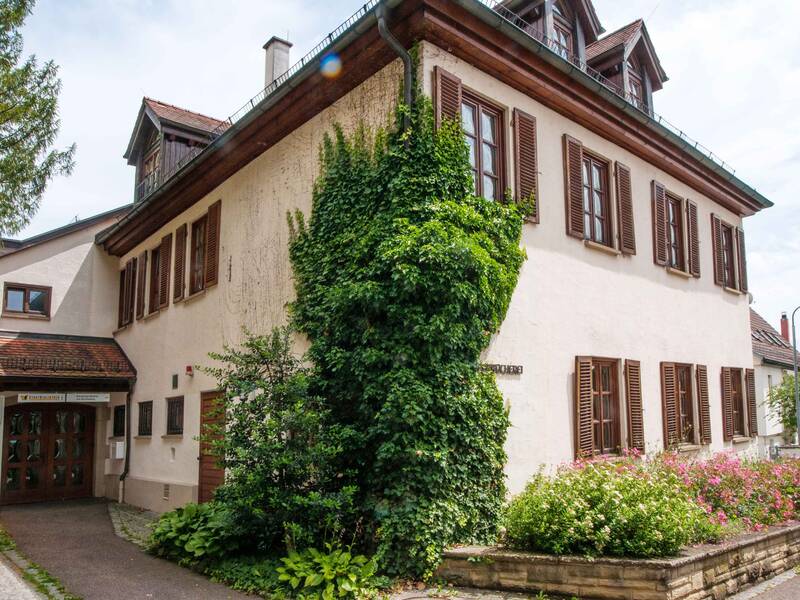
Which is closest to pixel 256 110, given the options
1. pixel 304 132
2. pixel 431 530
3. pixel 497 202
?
pixel 304 132

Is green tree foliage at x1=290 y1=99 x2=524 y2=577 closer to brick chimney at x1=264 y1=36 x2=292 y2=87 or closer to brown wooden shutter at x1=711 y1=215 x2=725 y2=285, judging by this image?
brick chimney at x1=264 y1=36 x2=292 y2=87

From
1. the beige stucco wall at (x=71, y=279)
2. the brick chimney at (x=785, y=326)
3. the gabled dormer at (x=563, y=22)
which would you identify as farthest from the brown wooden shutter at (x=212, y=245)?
the brick chimney at (x=785, y=326)

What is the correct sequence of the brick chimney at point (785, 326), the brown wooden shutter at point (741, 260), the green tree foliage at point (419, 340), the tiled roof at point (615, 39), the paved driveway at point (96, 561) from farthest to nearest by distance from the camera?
the brick chimney at point (785, 326)
the brown wooden shutter at point (741, 260)
the tiled roof at point (615, 39)
the paved driveway at point (96, 561)
the green tree foliage at point (419, 340)

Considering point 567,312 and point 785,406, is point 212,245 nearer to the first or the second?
point 567,312

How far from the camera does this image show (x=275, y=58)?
15.2 m

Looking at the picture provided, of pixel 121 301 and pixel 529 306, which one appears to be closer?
pixel 529 306

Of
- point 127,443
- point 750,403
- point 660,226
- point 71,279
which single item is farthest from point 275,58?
point 750,403

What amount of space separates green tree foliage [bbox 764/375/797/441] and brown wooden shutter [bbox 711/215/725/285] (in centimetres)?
1081

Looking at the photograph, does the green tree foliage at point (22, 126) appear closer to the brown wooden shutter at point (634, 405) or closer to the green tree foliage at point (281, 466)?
the green tree foliage at point (281, 466)

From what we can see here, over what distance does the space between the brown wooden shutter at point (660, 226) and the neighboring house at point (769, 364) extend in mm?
10336

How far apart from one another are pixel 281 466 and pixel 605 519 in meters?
3.53

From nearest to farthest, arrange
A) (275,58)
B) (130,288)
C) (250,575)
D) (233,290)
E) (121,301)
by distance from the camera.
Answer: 1. (250,575)
2. (233,290)
3. (275,58)
4. (130,288)
5. (121,301)

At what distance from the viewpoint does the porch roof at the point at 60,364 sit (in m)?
15.1

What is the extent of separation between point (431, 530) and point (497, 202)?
4267 millimetres
